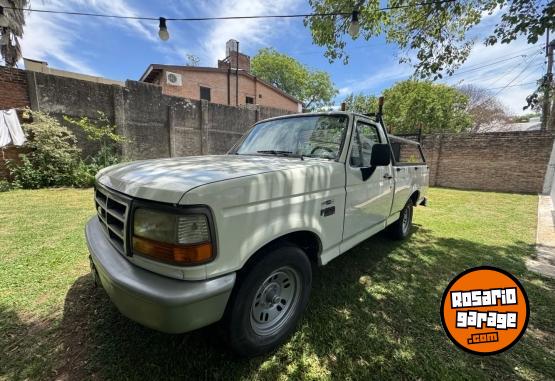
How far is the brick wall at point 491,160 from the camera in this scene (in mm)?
10016

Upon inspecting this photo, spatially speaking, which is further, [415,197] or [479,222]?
[479,222]

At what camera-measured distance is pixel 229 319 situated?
159cm

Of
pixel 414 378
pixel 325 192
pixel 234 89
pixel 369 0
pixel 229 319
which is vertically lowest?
pixel 414 378

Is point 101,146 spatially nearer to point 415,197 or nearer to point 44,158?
point 44,158

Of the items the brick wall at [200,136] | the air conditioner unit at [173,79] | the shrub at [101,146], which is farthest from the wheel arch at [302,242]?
the air conditioner unit at [173,79]

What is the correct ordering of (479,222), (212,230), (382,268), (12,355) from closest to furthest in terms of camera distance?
(212,230) < (12,355) < (382,268) < (479,222)

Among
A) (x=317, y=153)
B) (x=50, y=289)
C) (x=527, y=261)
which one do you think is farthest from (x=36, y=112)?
(x=527, y=261)

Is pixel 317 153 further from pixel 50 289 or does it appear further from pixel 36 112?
pixel 36 112

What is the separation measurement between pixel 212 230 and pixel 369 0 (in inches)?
242

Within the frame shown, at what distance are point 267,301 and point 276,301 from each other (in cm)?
9

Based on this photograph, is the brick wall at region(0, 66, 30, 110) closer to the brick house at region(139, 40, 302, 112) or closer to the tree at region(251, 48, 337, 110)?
the brick house at region(139, 40, 302, 112)

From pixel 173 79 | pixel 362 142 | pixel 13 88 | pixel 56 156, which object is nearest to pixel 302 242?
pixel 362 142

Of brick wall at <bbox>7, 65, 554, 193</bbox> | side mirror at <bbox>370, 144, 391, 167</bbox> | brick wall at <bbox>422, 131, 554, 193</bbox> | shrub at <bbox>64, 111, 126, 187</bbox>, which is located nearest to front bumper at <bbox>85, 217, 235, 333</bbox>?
side mirror at <bbox>370, 144, 391, 167</bbox>

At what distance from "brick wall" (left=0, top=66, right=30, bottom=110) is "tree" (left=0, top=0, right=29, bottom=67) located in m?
3.24
